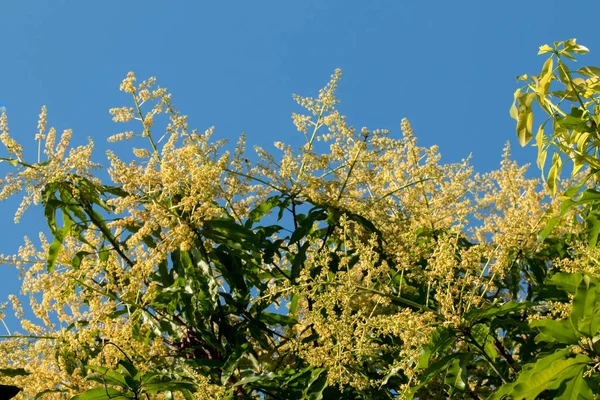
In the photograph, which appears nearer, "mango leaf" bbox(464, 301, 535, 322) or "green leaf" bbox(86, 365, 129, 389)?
"mango leaf" bbox(464, 301, 535, 322)

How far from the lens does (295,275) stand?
3389 mm

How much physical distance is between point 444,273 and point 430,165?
3.99ft

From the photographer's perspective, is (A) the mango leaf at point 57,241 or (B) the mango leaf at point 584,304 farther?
(A) the mango leaf at point 57,241

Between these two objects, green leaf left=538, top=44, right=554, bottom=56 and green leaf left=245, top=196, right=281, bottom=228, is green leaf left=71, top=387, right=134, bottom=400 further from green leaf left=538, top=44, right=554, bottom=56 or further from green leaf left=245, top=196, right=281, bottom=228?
green leaf left=538, top=44, right=554, bottom=56

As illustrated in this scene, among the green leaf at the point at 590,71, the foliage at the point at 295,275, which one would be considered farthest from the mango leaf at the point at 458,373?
the green leaf at the point at 590,71

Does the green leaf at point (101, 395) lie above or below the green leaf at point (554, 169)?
below

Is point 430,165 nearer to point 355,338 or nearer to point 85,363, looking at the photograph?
point 355,338

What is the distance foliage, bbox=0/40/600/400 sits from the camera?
2766 millimetres

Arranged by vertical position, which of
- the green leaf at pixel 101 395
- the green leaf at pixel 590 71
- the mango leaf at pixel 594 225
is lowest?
the green leaf at pixel 101 395

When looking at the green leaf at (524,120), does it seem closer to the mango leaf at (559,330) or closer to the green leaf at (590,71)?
the green leaf at (590,71)

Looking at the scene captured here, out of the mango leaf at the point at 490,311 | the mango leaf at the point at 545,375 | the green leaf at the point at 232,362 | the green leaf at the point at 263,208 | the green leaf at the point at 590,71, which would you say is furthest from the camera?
the green leaf at the point at 263,208

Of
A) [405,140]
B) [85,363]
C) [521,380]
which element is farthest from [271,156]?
[521,380]

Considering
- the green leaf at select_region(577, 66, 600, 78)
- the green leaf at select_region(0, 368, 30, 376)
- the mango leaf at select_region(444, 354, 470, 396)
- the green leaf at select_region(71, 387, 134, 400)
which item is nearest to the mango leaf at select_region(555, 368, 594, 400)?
the mango leaf at select_region(444, 354, 470, 396)

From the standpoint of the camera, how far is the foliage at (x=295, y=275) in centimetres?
277
